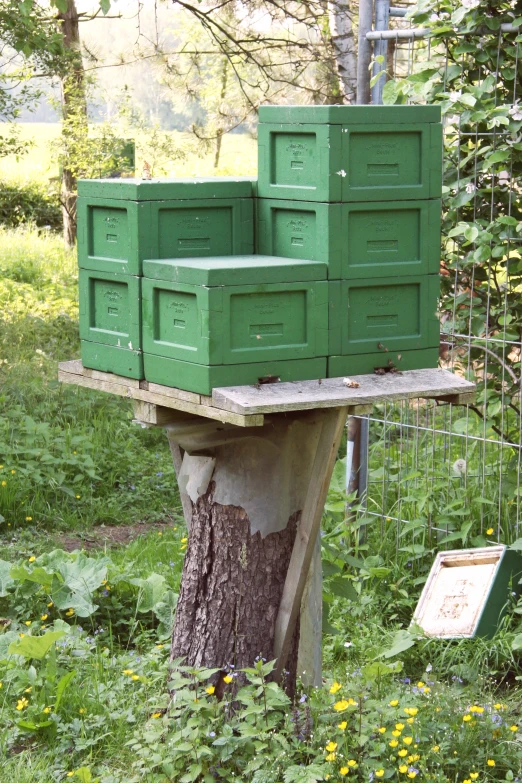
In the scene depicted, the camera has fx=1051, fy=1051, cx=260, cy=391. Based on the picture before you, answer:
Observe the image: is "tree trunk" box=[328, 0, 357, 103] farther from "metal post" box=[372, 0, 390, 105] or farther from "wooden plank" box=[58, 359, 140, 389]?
"wooden plank" box=[58, 359, 140, 389]

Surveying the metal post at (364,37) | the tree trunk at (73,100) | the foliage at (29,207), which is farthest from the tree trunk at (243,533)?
the foliage at (29,207)

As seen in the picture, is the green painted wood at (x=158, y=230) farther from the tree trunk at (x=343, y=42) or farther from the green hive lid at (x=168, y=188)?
the tree trunk at (x=343, y=42)

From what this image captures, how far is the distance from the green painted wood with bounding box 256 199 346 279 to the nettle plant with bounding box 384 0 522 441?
59.8 inches

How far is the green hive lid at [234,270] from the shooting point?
9.44 ft

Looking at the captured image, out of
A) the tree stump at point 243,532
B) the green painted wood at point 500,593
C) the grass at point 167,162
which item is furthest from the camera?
the grass at point 167,162

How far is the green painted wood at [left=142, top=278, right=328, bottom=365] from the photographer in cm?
289

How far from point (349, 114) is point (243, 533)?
53.6 inches

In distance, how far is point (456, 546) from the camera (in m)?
4.90

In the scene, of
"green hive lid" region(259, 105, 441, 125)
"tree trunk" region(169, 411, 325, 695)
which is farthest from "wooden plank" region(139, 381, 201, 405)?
"green hive lid" region(259, 105, 441, 125)

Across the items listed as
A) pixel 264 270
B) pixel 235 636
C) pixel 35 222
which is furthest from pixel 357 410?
pixel 35 222

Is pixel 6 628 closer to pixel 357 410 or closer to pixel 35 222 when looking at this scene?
pixel 357 410

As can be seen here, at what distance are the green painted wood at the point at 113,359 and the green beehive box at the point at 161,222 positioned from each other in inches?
9.7

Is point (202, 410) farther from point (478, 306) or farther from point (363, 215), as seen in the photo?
point (478, 306)

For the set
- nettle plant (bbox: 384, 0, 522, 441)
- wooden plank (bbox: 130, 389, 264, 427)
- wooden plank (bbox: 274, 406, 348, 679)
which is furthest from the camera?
nettle plant (bbox: 384, 0, 522, 441)
